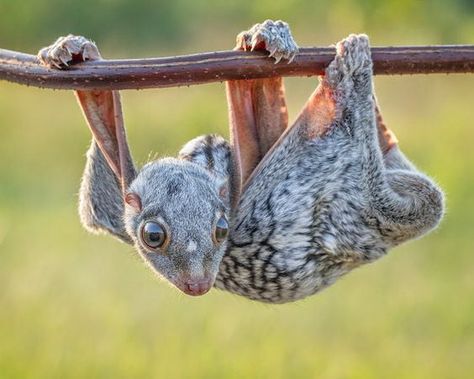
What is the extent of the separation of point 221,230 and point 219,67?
653 millimetres

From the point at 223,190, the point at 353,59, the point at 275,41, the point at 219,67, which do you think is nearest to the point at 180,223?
the point at 223,190

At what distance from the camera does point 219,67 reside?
514 centimetres

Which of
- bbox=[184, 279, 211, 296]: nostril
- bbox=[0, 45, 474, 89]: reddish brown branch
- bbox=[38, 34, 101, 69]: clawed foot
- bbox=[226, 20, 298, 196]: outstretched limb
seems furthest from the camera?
bbox=[226, 20, 298, 196]: outstretched limb

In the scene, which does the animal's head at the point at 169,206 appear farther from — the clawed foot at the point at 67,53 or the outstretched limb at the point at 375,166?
the outstretched limb at the point at 375,166

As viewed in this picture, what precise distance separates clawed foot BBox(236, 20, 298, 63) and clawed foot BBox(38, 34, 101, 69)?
0.67m

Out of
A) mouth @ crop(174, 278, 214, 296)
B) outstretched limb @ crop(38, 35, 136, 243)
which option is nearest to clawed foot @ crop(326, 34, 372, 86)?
outstretched limb @ crop(38, 35, 136, 243)

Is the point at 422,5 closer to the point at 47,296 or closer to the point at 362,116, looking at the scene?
the point at 47,296

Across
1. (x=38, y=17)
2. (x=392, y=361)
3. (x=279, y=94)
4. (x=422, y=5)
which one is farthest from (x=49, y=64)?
(x=38, y=17)

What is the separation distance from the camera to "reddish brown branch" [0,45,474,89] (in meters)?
5.12

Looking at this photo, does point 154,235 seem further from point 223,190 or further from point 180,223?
point 223,190

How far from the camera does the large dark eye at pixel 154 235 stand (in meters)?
4.96

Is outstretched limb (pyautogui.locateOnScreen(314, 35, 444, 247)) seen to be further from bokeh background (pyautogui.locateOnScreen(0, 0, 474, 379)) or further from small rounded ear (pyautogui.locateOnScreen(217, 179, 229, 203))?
bokeh background (pyautogui.locateOnScreen(0, 0, 474, 379))

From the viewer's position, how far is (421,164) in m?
19.5

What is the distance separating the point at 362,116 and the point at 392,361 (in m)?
8.04
